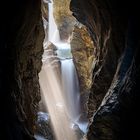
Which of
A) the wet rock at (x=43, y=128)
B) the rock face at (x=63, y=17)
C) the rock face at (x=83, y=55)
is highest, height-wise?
the rock face at (x=63, y=17)

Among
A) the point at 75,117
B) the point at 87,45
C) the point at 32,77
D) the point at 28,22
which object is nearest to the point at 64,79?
the point at 75,117

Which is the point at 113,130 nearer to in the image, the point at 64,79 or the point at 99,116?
the point at 99,116

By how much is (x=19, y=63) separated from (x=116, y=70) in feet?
10.1

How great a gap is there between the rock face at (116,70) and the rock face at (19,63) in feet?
6.33

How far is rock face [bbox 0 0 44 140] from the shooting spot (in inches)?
297

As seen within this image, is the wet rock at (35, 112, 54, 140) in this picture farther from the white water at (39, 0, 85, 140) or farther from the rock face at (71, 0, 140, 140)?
the rock face at (71, 0, 140, 140)

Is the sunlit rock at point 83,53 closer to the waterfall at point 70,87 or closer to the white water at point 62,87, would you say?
the waterfall at point 70,87

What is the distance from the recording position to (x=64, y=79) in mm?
24422

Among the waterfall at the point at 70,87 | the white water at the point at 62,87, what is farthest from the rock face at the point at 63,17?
the waterfall at the point at 70,87

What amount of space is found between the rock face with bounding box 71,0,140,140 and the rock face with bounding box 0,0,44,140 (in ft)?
6.33

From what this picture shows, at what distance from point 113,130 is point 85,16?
5807 millimetres

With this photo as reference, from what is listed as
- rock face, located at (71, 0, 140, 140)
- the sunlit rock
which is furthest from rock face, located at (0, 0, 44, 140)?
the sunlit rock

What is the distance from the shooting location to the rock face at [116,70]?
6.33 metres

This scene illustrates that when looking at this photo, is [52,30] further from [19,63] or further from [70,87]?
[19,63]
